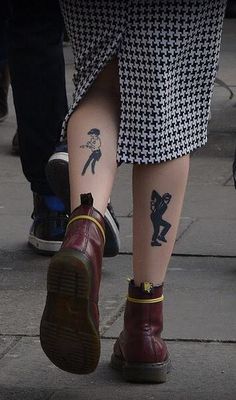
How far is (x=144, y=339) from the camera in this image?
3.36m

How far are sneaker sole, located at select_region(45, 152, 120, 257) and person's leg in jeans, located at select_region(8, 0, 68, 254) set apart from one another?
1.47 ft

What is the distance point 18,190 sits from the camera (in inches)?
234

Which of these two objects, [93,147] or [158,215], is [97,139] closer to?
[93,147]

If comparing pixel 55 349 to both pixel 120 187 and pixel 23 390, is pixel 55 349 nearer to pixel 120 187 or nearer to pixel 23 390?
pixel 23 390

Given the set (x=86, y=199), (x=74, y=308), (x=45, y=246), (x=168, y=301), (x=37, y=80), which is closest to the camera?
(x=74, y=308)

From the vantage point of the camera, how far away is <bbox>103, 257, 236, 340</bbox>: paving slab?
380 centimetres

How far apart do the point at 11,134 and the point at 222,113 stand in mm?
1550

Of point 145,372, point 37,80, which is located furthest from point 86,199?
point 37,80

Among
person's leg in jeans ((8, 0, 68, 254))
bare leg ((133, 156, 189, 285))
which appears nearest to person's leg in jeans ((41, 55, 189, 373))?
bare leg ((133, 156, 189, 285))

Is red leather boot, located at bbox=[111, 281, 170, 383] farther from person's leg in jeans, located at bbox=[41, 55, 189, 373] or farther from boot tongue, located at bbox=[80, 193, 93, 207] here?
boot tongue, located at bbox=[80, 193, 93, 207]

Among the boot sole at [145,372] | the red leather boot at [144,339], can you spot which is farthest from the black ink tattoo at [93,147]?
the boot sole at [145,372]

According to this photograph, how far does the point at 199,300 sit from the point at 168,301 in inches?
4.3

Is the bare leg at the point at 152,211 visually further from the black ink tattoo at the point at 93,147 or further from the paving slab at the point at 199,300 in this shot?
the paving slab at the point at 199,300

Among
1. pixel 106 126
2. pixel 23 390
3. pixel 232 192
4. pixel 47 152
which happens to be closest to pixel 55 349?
pixel 23 390
